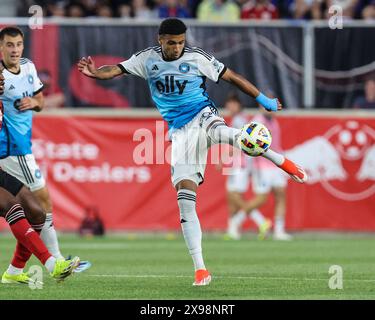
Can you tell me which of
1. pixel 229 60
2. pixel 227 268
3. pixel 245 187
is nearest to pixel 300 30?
pixel 229 60

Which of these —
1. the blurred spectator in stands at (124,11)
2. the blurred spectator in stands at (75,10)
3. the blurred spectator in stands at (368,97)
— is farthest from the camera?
the blurred spectator in stands at (124,11)

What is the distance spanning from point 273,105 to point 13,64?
2.78 metres

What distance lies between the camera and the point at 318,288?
38.8 feet

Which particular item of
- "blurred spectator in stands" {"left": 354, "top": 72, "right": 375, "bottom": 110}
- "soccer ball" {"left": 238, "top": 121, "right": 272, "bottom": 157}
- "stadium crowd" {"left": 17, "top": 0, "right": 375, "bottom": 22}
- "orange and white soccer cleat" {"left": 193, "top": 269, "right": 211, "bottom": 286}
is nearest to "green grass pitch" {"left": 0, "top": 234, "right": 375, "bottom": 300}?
"orange and white soccer cleat" {"left": 193, "top": 269, "right": 211, "bottom": 286}

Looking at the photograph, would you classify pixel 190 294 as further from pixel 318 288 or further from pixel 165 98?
pixel 165 98

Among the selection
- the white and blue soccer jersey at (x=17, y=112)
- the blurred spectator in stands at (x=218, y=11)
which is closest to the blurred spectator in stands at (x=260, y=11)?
the blurred spectator in stands at (x=218, y=11)

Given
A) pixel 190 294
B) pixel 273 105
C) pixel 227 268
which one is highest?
Result: pixel 273 105

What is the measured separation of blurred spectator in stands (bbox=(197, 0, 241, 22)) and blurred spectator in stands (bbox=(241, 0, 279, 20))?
20 cm

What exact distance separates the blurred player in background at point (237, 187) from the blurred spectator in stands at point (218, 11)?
220 centimetres

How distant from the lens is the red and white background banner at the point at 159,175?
22172mm

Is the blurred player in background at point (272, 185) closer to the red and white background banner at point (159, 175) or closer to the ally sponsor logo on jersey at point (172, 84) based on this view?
the red and white background banner at point (159, 175)

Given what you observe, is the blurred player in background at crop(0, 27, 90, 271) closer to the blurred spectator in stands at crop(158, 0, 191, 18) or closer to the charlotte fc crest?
the charlotte fc crest

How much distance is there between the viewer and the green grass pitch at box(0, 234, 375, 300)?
11.3 metres

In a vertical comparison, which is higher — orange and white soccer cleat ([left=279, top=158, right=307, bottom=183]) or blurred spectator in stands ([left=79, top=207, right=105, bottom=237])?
blurred spectator in stands ([left=79, top=207, right=105, bottom=237])
